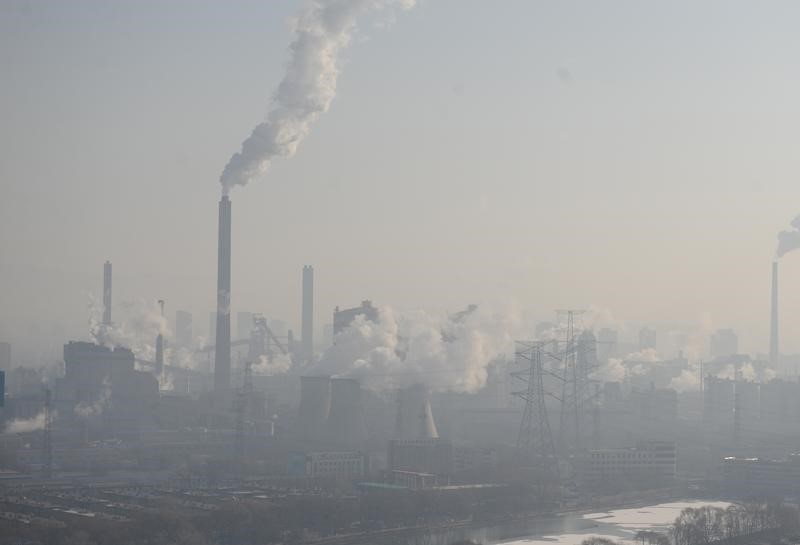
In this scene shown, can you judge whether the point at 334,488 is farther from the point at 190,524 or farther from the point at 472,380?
the point at 472,380

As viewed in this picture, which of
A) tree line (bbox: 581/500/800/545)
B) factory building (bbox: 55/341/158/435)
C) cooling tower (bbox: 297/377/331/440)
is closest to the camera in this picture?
tree line (bbox: 581/500/800/545)

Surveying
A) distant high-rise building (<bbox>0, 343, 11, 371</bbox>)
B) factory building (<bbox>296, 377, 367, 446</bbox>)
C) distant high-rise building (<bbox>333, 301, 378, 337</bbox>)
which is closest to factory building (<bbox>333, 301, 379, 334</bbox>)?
distant high-rise building (<bbox>333, 301, 378, 337</bbox>)

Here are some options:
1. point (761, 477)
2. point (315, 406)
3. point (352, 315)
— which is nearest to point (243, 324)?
point (352, 315)

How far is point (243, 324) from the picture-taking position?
55688 millimetres

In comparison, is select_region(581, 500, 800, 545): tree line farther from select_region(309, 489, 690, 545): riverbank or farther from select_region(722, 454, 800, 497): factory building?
select_region(722, 454, 800, 497): factory building

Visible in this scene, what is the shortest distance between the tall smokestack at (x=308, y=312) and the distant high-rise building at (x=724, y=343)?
19019mm

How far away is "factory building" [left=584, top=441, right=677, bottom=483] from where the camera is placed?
75.9 feet

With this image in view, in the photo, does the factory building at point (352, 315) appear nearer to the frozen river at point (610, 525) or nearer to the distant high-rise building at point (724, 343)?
the frozen river at point (610, 525)

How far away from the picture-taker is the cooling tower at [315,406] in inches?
1033

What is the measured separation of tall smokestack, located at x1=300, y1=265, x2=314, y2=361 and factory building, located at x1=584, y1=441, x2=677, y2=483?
59.4 ft

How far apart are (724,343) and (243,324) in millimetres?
18500

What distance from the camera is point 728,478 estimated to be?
2300cm

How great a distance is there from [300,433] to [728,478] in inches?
318

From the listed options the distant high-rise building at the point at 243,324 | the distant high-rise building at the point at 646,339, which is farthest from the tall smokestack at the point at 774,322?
the distant high-rise building at the point at 243,324
